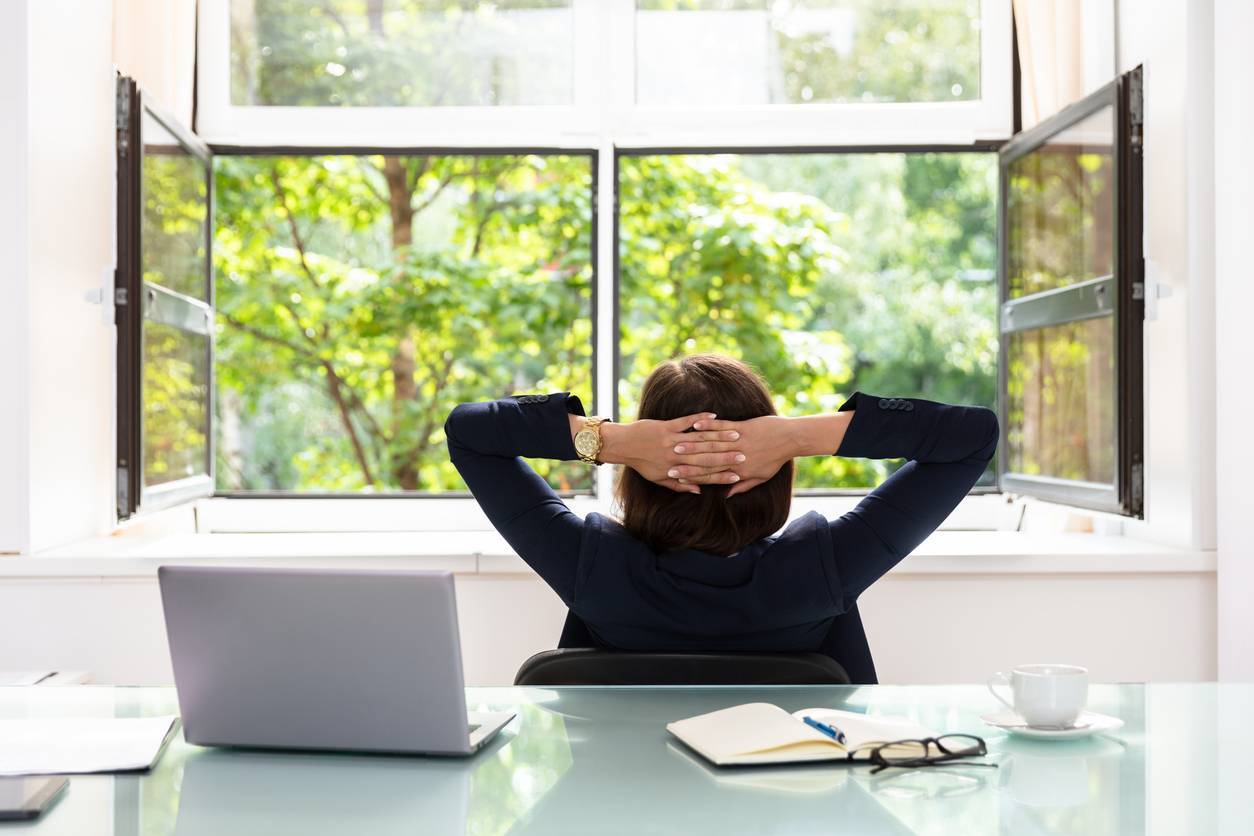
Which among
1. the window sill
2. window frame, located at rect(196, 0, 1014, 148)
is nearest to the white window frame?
window frame, located at rect(196, 0, 1014, 148)

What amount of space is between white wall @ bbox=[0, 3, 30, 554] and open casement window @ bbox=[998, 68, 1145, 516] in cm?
227

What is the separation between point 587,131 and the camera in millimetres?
3146

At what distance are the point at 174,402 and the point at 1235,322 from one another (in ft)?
7.78

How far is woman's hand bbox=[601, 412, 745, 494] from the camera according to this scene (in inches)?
61.4

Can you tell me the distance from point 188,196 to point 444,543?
44.7 inches

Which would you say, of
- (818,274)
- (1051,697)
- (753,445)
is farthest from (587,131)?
(818,274)

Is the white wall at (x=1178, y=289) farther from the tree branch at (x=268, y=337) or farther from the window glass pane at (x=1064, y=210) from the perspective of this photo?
the tree branch at (x=268, y=337)

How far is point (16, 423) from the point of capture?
229cm

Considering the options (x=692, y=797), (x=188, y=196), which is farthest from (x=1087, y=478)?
(x=188, y=196)

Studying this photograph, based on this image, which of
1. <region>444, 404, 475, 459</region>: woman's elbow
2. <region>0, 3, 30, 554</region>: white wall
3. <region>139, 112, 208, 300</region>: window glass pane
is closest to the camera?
<region>444, 404, 475, 459</region>: woman's elbow

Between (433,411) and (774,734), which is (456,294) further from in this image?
(774,734)

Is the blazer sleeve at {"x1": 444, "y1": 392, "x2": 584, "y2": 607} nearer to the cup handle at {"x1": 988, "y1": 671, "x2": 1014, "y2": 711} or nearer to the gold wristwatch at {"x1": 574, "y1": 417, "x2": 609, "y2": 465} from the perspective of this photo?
the gold wristwatch at {"x1": 574, "y1": 417, "x2": 609, "y2": 465}

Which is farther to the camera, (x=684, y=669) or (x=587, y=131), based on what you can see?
(x=587, y=131)

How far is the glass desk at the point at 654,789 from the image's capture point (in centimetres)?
85
